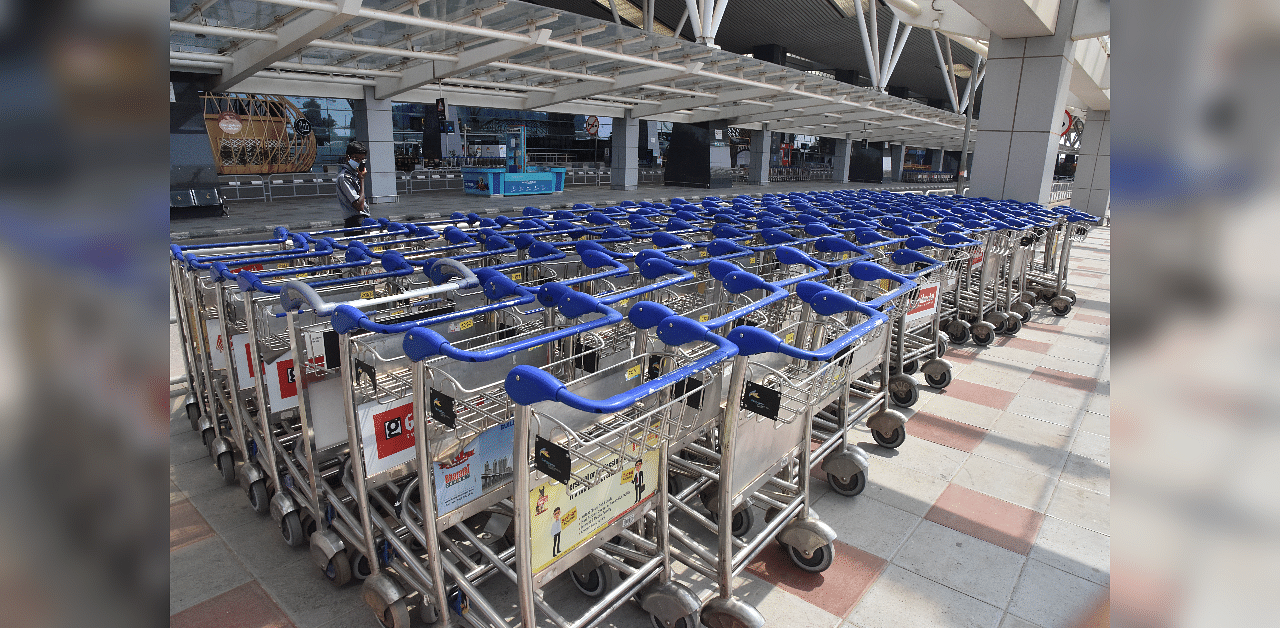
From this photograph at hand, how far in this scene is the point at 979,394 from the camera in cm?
584

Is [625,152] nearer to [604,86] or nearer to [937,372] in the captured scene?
[604,86]

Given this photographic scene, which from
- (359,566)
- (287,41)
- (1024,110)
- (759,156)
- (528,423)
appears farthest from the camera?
(759,156)

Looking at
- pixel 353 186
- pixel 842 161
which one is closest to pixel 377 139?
pixel 353 186

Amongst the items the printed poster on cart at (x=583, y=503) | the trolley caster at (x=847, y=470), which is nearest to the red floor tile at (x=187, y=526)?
the printed poster on cart at (x=583, y=503)

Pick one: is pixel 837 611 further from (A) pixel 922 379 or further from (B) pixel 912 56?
(B) pixel 912 56

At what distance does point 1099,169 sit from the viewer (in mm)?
20641

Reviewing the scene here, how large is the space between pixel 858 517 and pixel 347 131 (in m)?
33.2

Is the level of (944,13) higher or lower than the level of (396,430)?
higher

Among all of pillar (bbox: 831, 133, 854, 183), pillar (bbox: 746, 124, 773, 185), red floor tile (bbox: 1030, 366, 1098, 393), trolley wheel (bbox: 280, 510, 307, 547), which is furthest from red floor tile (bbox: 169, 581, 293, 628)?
pillar (bbox: 831, 133, 854, 183)

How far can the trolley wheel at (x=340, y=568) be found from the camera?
3133 mm

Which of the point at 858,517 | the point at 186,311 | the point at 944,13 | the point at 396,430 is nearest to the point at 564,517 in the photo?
the point at 396,430

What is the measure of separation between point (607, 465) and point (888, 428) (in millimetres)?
2817

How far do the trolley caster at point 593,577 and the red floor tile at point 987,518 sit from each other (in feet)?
6.50

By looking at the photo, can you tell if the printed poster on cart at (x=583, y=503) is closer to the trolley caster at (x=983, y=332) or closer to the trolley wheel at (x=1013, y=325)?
the trolley caster at (x=983, y=332)
